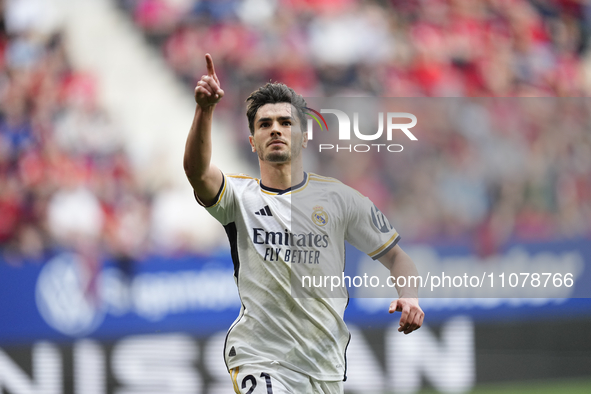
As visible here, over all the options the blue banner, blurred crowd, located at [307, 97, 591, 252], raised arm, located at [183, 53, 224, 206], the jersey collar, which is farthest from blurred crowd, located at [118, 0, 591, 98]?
raised arm, located at [183, 53, 224, 206]

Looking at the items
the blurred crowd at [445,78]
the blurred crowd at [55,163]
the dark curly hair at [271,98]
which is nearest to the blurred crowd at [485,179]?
the blurred crowd at [445,78]

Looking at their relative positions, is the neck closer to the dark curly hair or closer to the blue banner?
the dark curly hair

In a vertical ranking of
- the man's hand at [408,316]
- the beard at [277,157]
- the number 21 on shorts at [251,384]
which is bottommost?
the number 21 on shorts at [251,384]

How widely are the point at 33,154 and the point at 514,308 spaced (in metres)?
5.74

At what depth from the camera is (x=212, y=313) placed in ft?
21.0

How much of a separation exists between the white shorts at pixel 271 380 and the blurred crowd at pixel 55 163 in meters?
3.81

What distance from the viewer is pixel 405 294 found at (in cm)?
316

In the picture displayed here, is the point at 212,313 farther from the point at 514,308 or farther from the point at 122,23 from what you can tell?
the point at 122,23

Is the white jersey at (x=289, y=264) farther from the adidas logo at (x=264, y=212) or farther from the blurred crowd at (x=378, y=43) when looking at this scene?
the blurred crowd at (x=378, y=43)

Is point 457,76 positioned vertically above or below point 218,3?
below

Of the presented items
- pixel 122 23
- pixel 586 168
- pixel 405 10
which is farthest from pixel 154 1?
pixel 586 168

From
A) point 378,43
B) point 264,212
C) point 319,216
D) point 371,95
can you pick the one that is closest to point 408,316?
point 319,216

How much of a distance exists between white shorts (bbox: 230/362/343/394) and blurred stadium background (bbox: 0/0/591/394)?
1.66 meters

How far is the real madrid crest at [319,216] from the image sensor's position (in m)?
3.40
